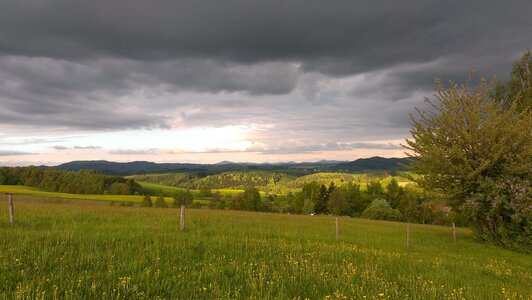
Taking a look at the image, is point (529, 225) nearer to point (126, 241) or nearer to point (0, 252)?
point (126, 241)

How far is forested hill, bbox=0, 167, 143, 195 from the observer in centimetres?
10606

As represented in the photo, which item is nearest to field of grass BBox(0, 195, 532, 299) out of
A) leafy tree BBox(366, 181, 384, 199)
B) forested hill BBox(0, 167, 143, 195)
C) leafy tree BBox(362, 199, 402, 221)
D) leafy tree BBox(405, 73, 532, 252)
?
leafy tree BBox(405, 73, 532, 252)

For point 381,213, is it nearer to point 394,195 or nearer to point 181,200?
point 394,195

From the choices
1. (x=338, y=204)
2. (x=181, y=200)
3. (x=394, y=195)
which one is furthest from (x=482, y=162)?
(x=394, y=195)

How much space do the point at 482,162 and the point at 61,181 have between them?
122m

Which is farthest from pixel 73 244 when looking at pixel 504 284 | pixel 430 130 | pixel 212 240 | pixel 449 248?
pixel 430 130

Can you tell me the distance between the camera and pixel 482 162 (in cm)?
2075

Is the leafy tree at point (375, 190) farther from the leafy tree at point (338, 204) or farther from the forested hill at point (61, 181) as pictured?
the forested hill at point (61, 181)

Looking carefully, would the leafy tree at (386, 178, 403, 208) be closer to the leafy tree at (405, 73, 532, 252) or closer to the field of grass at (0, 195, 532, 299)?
the leafy tree at (405, 73, 532, 252)

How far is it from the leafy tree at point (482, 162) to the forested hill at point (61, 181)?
110414mm

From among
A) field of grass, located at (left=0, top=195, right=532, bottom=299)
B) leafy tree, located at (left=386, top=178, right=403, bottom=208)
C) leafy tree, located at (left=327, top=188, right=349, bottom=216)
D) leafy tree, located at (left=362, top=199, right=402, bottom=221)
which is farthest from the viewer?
leafy tree, located at (left=386, top=178, right=403, bottom=208)

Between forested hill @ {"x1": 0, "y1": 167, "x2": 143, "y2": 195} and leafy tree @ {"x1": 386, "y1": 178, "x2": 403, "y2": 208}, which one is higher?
forested hill @ {"x1": 0, "y1": 167, "x2": 143, "y2": 195}

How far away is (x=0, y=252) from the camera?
9.02 m

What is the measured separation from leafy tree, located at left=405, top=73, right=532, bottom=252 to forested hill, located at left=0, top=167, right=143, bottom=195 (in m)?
110
